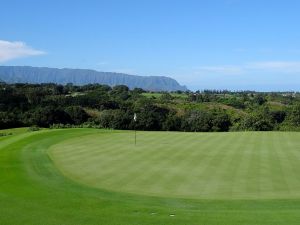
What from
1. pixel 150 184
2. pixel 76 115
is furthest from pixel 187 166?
pixel 76 115

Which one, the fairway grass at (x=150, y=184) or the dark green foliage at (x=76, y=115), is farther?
the dark green foliage at (x=76, y=115)

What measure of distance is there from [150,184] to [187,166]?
4070 millimetres

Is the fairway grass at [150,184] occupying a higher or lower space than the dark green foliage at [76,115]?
higher

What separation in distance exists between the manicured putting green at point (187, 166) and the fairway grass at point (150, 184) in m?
0.04

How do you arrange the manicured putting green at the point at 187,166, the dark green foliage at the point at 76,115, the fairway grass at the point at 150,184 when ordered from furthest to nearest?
the dark green foliage at the point at 76,115
the manicured putting green at the point at 187,166
the fairway grass at the point at 150,184

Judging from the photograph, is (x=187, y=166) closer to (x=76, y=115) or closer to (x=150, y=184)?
(x=150, y=184)

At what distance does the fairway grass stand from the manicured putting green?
4cm

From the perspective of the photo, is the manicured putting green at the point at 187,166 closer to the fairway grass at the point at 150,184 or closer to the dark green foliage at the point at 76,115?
the fairway grass at the point at 150,184

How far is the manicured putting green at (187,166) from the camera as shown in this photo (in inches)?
595

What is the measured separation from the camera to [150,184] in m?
15.8

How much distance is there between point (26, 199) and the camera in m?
13.8

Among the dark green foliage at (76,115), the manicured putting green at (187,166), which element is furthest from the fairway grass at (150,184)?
the dark green foliage at (76,115)

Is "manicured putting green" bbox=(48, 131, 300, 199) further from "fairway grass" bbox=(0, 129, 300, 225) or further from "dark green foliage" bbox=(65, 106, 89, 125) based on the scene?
"dark green foliage" bbox=(65, 106, 89, 125)

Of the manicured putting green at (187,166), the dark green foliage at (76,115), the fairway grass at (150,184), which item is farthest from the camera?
the dark green foliage at (76,115)
